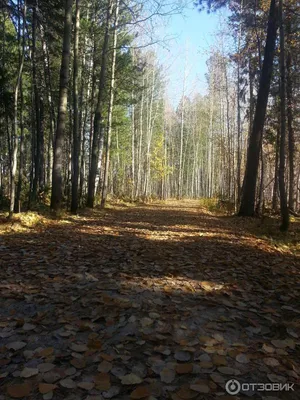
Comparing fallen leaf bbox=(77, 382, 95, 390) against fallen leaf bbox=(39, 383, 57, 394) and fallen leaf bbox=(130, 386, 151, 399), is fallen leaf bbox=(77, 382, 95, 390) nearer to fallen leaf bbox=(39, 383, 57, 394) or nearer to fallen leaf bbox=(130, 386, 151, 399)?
fallen leaf bbox=(39, 383, 57, 394)

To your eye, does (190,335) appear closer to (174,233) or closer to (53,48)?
(174,233)

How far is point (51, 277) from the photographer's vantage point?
4098 millimetres

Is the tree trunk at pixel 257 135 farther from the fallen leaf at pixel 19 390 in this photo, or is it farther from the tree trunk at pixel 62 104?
the fallen leaf at pixel 19 390

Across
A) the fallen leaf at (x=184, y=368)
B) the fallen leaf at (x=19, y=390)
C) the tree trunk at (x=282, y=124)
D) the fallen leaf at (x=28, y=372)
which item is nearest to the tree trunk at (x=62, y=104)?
the tree trunk at (x=282, y=124)

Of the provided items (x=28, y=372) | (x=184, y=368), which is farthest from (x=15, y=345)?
(x=184, y=368)

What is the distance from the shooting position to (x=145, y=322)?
2.87 metres

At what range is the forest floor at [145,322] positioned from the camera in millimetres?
2096

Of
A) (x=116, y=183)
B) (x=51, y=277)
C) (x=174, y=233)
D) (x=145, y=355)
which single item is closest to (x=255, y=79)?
(x=174, y=233)

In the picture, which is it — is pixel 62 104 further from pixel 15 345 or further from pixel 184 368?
pixel 184 368

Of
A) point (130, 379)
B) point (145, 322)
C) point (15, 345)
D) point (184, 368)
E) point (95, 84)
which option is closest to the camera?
point (130, 379)

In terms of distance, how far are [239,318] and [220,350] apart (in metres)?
0.69

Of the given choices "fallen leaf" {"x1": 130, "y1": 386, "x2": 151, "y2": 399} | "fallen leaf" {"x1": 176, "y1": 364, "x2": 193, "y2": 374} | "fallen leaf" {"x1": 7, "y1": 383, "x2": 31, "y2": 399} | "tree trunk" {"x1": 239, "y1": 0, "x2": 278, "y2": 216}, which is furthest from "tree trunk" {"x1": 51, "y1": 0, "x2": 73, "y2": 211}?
"fallen leaf" {"x1": 130, "y1": 386, "x2": 151, "y2": 399}

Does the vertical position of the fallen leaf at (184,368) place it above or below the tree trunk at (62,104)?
below

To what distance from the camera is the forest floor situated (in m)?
2.10
